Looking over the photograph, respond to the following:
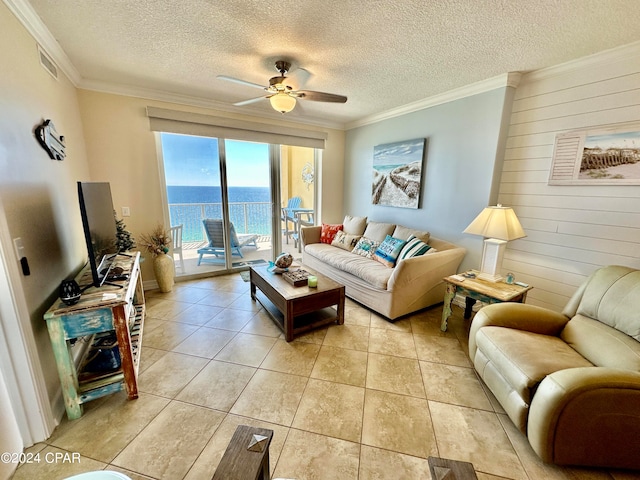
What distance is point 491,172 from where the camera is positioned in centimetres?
271

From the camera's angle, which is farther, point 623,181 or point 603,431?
point 623,181

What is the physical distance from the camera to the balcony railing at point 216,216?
3.69 metres

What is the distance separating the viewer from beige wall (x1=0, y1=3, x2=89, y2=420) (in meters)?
1.36

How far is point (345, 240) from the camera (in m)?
3.87

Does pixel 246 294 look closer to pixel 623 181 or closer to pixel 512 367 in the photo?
pixel 512 367

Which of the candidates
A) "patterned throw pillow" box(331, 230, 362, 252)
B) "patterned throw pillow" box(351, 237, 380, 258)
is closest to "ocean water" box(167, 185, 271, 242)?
"patterned throw pillow" box(331, 230, 362, 252)

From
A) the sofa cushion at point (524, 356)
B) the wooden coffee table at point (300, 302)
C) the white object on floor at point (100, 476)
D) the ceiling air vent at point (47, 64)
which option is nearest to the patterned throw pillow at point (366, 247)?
the wooden coffee table at point (300, 302)

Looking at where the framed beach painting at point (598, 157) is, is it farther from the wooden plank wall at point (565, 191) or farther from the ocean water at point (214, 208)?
the ocean water at point (214, 208)

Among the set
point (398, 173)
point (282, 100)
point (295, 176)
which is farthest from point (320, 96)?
point (295, 176)

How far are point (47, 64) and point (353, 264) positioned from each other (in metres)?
3.17

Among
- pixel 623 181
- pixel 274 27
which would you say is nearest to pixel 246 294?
pixel 274 27

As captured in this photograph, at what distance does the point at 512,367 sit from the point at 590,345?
57cm

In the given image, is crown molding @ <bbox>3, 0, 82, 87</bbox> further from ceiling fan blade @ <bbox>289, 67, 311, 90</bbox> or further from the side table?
the side table

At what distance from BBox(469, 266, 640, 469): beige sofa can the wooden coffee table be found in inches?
47.0
